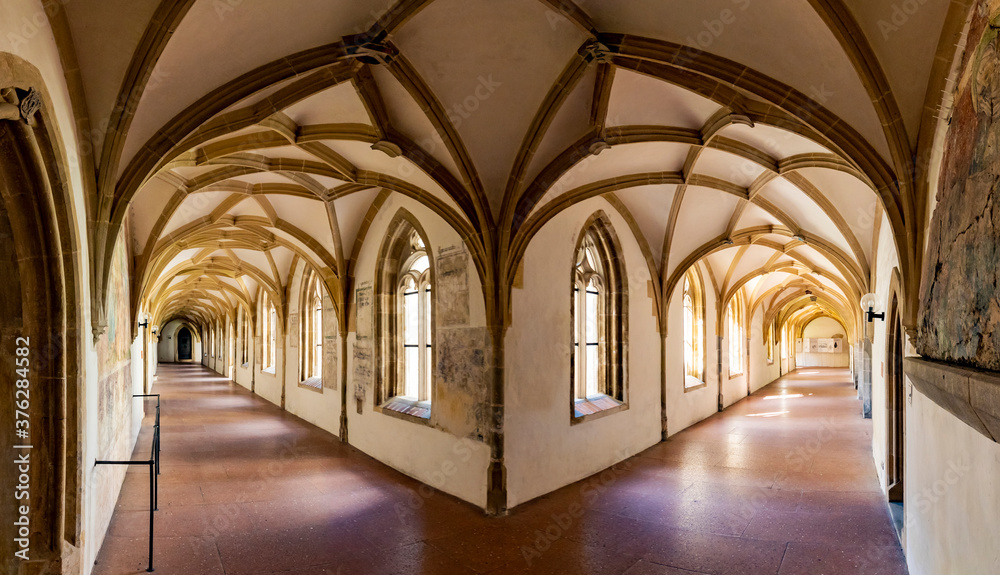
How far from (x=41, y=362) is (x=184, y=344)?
142ft

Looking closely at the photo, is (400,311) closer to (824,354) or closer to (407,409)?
(407,409)

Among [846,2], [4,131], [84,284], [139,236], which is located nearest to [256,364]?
[139,236]

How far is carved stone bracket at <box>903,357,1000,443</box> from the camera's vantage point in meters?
1.73

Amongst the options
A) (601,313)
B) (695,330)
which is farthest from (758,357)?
(601,313)

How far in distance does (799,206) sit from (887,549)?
5073mm

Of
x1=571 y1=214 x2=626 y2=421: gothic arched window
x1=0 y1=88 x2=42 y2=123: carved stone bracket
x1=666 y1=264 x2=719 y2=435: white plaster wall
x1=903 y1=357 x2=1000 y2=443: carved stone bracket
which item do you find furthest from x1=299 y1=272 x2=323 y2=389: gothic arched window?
x1=903 y1=357 x2=1000 y2=443: carved stone bracket

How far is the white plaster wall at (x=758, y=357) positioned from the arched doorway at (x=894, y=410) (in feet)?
39.3

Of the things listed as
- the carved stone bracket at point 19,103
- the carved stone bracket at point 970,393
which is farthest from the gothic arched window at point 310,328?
the carved stone bracket at point 970,393

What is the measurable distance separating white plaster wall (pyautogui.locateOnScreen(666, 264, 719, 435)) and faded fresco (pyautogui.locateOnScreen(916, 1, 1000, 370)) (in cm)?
748

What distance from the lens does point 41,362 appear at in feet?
10.8

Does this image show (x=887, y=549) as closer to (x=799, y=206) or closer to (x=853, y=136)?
(x=853, y=136)

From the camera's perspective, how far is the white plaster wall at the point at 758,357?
60.0 feet

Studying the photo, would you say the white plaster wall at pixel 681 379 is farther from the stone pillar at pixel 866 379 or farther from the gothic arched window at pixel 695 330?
the stone pillar at pixel 866 379

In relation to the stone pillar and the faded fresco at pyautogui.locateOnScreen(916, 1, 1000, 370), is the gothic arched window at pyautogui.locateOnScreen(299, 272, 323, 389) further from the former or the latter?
the stone pillar
